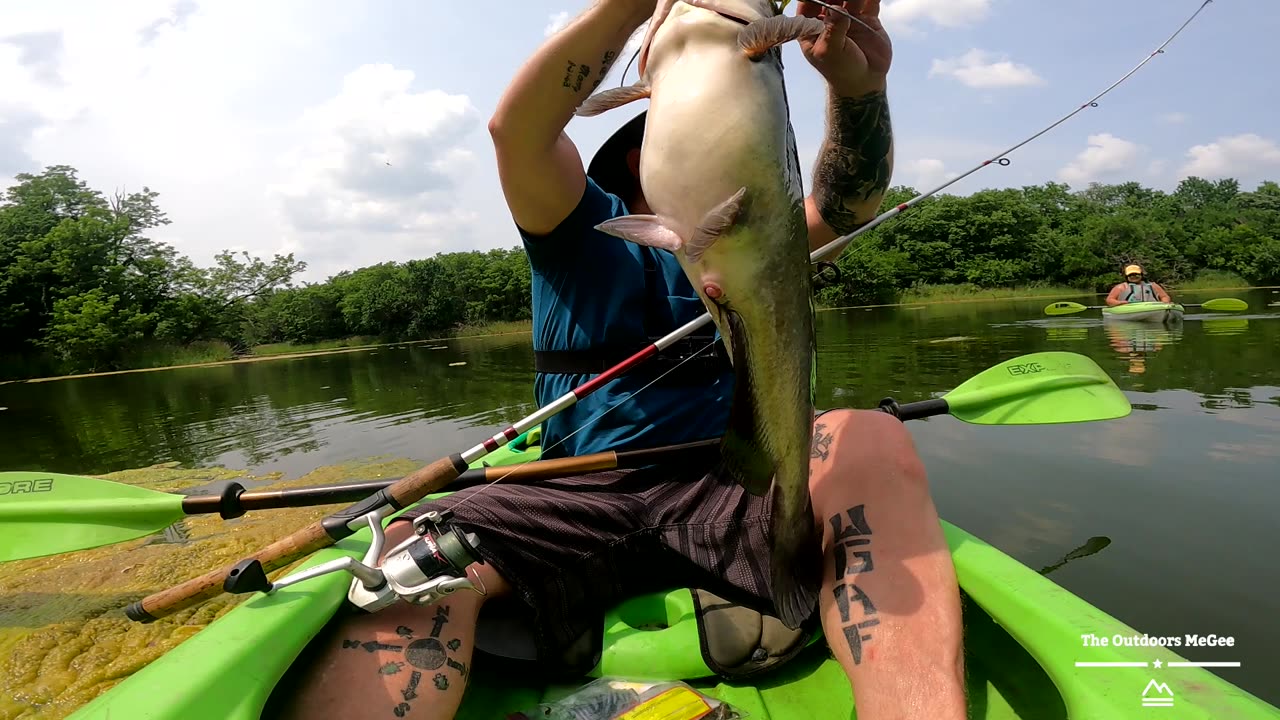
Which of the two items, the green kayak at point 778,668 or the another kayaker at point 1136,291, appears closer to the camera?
the green kayak at point 778,668

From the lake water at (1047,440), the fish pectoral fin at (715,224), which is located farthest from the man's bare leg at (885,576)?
the lake water at (1047,440)

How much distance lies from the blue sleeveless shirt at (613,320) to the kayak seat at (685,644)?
1.92 feet

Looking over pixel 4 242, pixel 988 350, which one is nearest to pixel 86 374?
pixel 4 242

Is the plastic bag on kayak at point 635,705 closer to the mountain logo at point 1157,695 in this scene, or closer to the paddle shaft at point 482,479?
the paddle shaft at point 482,479

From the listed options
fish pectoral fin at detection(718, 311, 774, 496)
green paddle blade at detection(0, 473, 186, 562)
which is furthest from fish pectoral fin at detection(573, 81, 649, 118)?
green paddle blade at detection(0, 473, 186, 562)

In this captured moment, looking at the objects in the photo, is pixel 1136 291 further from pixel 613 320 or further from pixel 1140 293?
pixel 613 320

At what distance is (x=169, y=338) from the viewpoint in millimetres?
38844

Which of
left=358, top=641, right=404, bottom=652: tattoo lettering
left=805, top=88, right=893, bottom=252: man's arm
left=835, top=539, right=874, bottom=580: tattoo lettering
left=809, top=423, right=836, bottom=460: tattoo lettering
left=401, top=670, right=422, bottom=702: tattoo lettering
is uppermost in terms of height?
left=805, top=88, right=893, bottom=252: man's arm

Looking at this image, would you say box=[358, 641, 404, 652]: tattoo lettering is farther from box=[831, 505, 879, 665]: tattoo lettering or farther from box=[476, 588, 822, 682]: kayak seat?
box=[831, 505, 879, 665]: tattoo lettering

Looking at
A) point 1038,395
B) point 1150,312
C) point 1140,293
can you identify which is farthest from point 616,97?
point 1140,293

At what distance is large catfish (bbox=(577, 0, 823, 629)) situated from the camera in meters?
1.29

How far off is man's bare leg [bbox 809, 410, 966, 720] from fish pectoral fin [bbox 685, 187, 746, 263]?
3.12 feet

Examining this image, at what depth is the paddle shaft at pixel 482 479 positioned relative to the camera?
217 cm

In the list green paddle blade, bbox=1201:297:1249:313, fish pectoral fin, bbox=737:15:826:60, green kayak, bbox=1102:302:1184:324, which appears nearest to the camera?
fish pectoral fin, bbox=737:15:826:60
